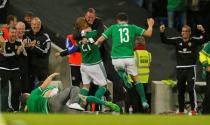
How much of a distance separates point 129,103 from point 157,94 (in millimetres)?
1029

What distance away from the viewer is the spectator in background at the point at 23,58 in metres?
14.9

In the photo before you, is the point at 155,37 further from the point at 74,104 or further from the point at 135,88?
the point at 74,104

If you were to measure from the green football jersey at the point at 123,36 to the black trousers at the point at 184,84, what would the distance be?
1290mm

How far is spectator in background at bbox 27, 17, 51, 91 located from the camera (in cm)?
1508

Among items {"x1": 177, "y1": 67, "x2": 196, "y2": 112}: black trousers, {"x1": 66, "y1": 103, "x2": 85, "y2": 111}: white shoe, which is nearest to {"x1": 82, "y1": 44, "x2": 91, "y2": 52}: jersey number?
{"x1": 66, "y1": 103, "x2": 85, "y2": 111}: white shoe

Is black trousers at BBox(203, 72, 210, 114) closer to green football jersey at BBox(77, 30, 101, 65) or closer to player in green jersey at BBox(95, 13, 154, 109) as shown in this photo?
player in green jersey at BBox(95, 13, 154, 109)

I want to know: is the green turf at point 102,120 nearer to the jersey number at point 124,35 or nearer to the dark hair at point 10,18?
the jersey number at point 124,35

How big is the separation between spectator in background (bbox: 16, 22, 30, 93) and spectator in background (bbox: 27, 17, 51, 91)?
144 millimetres

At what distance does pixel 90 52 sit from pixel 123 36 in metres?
0.66

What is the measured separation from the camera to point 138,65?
49.6 ft

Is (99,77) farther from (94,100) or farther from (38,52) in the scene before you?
(38,52)

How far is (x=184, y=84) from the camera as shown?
15156 mm

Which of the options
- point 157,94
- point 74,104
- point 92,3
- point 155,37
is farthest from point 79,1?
point 74,104

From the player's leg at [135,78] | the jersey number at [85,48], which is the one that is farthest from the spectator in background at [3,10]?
the player's leg at [135,78]
